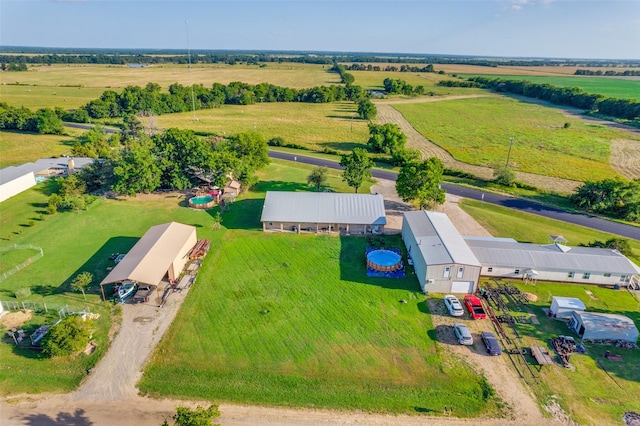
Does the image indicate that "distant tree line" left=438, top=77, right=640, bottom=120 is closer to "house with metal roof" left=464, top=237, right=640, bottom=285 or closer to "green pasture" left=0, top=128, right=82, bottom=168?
"house with metal roof" left=464, top=237, right=640, bottom=285

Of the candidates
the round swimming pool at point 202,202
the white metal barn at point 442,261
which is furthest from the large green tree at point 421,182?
the round swimming pool at point 202,202

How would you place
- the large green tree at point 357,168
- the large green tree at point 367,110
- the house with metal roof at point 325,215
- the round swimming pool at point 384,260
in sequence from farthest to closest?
the large green tree at point 367,110
the large green tree at point 357,168
the house with metal roof at point 325,215
the round swimming pool at point 384,260

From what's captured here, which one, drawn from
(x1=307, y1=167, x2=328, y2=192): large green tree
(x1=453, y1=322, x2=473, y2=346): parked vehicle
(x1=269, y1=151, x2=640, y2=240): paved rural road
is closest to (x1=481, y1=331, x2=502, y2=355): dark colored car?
(x1=453, y1=322, x2=473, y2=346): parked vehicle

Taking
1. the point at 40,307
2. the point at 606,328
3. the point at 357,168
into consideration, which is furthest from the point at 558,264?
the point at 40,307

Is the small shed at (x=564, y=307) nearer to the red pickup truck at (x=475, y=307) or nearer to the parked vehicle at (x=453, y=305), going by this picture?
the red pickup truck at (x=475, y=307)

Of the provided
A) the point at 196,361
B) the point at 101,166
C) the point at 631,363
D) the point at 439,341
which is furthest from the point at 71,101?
the point at 631,363

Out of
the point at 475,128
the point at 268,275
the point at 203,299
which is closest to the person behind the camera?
the point at 203,299

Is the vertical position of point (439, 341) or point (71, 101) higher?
point (71, 101)

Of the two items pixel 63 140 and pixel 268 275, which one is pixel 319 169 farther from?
pixel 63 140

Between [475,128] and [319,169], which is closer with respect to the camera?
→ [319,169]
